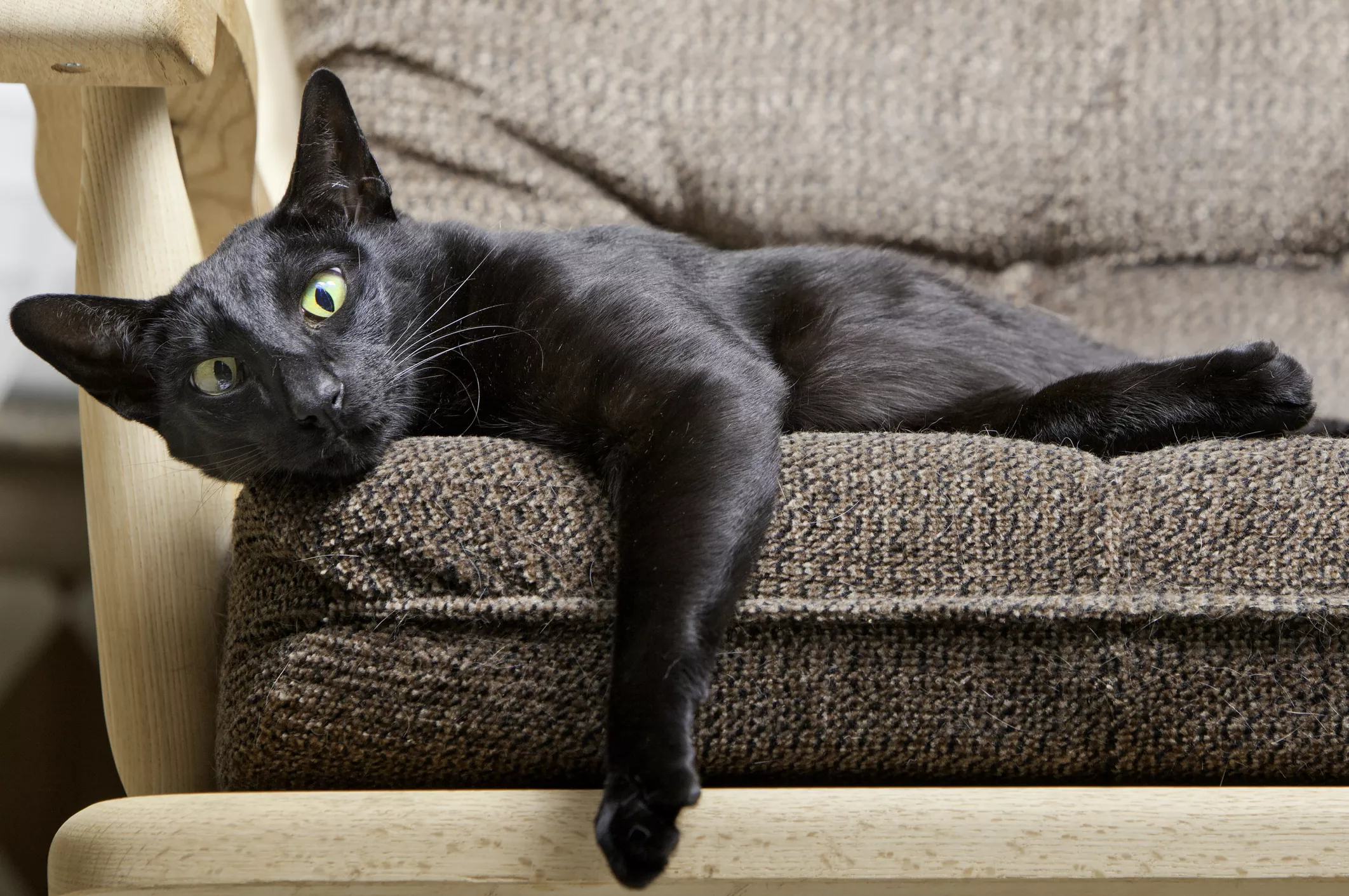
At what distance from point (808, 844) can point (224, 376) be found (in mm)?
632

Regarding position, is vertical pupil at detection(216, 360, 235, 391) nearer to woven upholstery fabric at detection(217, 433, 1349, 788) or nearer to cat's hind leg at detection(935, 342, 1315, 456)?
woven upholstery fabric at detection(217, 433, 1349, 788)

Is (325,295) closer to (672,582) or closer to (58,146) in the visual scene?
(672,582)

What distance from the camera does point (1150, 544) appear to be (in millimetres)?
729

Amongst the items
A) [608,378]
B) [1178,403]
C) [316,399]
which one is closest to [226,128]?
[316,399]

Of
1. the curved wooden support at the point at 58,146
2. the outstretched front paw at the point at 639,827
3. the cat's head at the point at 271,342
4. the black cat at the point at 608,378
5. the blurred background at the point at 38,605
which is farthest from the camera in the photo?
the blurred background at the point at 38,605

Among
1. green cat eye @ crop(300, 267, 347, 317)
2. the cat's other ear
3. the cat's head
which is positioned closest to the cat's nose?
the cat's head

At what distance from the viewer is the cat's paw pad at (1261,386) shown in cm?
92

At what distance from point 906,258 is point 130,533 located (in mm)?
935

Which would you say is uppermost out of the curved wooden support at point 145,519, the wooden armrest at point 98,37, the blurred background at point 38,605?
the wooden armrest at point 98,37

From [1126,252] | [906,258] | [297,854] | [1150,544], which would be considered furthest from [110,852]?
[1126,252]

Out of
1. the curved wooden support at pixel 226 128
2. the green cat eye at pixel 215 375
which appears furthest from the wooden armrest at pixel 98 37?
the green cat eye at pixel 215 375

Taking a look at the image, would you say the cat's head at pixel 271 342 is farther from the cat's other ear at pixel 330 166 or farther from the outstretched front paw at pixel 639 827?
the outstretched front paw at pixel 639 827

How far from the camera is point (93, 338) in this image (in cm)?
90

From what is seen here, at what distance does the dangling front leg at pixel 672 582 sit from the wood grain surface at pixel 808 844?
3 cm
